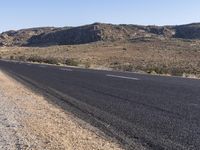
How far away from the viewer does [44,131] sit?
913 centimetres

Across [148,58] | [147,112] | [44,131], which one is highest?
[44,131]

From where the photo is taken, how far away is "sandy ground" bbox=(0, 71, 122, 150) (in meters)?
7.79

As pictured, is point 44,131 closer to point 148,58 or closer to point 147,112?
point 147,112

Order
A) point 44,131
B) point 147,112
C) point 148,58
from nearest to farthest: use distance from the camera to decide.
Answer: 1. point 44,131
2. point 147,112
3. point 148,58

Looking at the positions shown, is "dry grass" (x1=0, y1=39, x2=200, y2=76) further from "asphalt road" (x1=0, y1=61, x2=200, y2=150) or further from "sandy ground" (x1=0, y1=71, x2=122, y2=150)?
"sandy ground" (x1=0, y1=71, x2=122, y2=150)

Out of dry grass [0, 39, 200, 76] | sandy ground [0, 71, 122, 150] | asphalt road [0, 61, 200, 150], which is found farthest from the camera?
dry grass [0, 39, 200, 76]

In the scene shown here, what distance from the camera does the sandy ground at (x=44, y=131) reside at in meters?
7.79

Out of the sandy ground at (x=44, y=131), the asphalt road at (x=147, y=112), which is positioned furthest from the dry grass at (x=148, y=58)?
the sandy ground at (x=44, y=131)

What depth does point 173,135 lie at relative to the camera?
26.9ft

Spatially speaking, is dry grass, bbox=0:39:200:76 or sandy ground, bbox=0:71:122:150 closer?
sandy ground, bbox=0:71:122:150

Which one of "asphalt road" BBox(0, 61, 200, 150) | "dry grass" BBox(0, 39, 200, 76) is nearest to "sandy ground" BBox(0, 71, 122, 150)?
"asphalt road" BBox(0, 61, 200, 150)

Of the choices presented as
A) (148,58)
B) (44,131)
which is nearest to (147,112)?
(44,131)

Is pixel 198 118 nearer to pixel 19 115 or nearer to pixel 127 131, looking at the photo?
pixel 127 131

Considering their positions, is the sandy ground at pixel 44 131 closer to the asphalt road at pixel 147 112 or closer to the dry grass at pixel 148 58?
the asphalt road at pixel 147 112
